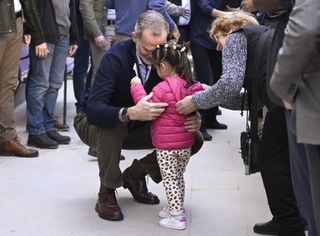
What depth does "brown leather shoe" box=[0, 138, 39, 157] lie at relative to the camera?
5357 millimetres

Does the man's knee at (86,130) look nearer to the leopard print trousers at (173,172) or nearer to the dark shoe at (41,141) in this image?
the leopard print trousers at (173,172)

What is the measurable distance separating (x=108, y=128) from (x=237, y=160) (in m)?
1.86

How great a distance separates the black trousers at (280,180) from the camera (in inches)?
135

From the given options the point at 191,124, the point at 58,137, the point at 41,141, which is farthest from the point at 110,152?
the point at 58,137

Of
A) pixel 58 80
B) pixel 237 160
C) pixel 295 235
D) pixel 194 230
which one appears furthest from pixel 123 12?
pixel 295 235

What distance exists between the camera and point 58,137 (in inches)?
232

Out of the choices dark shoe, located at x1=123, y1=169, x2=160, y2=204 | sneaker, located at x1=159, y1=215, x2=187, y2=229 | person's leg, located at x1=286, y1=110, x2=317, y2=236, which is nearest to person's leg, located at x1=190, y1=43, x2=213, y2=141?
dark shoe, located at x1=123, y1=169, x2=160, y2=204

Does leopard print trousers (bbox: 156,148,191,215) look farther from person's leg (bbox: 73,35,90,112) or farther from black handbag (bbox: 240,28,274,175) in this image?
person's leg (bbox: 73,35,90,112)

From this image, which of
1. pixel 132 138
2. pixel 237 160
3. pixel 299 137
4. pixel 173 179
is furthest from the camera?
pixel 237 160

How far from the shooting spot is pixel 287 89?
7.70ft

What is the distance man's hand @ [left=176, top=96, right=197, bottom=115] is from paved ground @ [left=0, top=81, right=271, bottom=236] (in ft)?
2.44

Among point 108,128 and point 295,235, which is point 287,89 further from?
point 108,128

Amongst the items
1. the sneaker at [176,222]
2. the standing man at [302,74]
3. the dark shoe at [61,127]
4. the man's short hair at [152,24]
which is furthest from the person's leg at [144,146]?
the dark shoe at [61,127]

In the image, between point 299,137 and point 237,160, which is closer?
point 299,137
